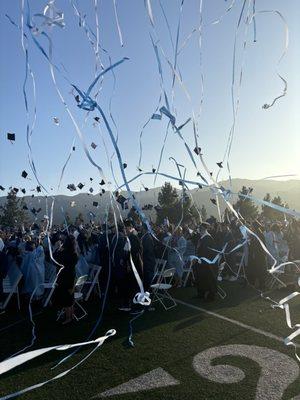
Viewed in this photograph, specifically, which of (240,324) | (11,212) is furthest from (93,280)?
(11,212)

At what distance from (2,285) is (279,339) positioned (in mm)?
6806

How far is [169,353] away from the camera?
6.04m

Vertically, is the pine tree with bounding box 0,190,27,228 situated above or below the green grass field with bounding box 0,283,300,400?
above

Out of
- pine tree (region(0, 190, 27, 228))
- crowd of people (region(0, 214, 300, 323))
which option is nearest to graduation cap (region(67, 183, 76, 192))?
crowd of people (region(0, 214, 300, 323))

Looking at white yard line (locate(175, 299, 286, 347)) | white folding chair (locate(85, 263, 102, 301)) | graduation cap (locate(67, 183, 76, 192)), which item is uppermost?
graduation cap (locate(67, 183, 76, 192))

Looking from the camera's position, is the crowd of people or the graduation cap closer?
the crowd of people

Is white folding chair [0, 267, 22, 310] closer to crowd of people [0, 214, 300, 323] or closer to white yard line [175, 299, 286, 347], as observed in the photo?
crowd of people [0, 214, 300, 323]

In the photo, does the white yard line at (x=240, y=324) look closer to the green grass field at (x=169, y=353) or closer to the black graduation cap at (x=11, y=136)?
the green grass field at (x=169, y=353)

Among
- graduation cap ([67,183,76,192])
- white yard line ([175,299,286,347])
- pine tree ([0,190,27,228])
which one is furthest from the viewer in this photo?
pine tree ([0,190,27,228])

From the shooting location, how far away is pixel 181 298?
10.3 m

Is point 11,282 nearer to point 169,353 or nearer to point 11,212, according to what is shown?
point 169,353

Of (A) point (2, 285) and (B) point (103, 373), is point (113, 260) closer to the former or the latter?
(A) point (2, 285)

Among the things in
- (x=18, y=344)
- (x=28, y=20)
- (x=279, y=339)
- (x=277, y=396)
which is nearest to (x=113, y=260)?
(x=18, y=344)

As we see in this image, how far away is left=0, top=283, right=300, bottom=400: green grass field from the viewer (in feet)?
15.9
